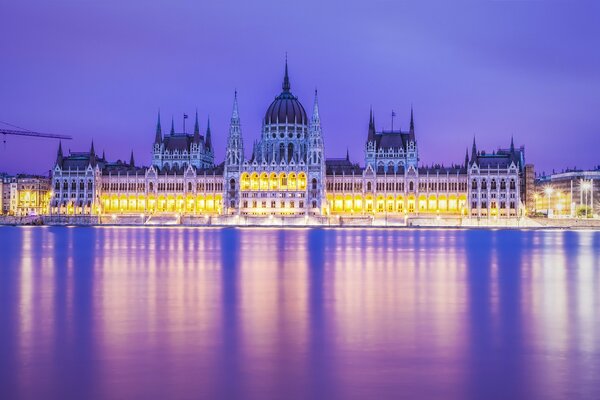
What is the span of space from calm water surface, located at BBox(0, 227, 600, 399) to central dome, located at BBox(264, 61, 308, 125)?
10349 centimetres

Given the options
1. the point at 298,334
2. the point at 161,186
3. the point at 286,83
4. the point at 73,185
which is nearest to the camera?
the point at 298,334

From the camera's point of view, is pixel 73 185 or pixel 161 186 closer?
pixel 161 186

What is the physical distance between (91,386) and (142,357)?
1.96 m

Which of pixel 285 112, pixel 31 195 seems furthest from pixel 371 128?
pixel 31 195

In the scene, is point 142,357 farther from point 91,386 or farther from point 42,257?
point 42,257

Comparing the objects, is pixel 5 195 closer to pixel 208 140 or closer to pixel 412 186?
pixel 208 140

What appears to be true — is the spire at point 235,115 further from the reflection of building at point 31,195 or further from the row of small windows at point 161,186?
the reflection of building at point 31,195

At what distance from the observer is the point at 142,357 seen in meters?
13.1

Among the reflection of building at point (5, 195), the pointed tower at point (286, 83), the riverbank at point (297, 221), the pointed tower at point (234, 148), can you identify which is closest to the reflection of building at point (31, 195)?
the reflection of building at point (5, 195)

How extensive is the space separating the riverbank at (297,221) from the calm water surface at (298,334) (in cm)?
7711

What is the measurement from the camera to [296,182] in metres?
120

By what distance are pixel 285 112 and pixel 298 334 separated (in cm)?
11950

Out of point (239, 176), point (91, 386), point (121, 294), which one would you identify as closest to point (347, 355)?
point (91, 386)

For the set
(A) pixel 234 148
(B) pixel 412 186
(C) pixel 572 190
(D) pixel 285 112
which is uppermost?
(D) pixel 285 112
